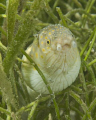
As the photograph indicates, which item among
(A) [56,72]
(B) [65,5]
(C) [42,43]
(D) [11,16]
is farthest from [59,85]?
(B) [65,5]

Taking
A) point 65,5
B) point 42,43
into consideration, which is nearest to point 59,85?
point 42,43

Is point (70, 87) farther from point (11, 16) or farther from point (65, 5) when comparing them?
point (65, 5)

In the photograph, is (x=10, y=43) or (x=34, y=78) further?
(x=34, y=78)

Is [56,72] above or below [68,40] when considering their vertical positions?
below

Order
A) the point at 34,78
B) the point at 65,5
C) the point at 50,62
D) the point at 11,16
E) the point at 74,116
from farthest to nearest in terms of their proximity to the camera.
→ the point at 65,5 < the point at 74,116 < the point at 34,78 < the point at 50,62 < the point at 11,16

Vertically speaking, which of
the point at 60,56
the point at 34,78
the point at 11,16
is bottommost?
the point at 34,78

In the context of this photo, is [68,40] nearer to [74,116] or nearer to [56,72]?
[56,72]

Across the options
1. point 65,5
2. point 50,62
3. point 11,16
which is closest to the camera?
point 11,16

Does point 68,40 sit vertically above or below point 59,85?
above

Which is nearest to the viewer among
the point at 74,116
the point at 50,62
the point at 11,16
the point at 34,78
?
the point at 11,16
